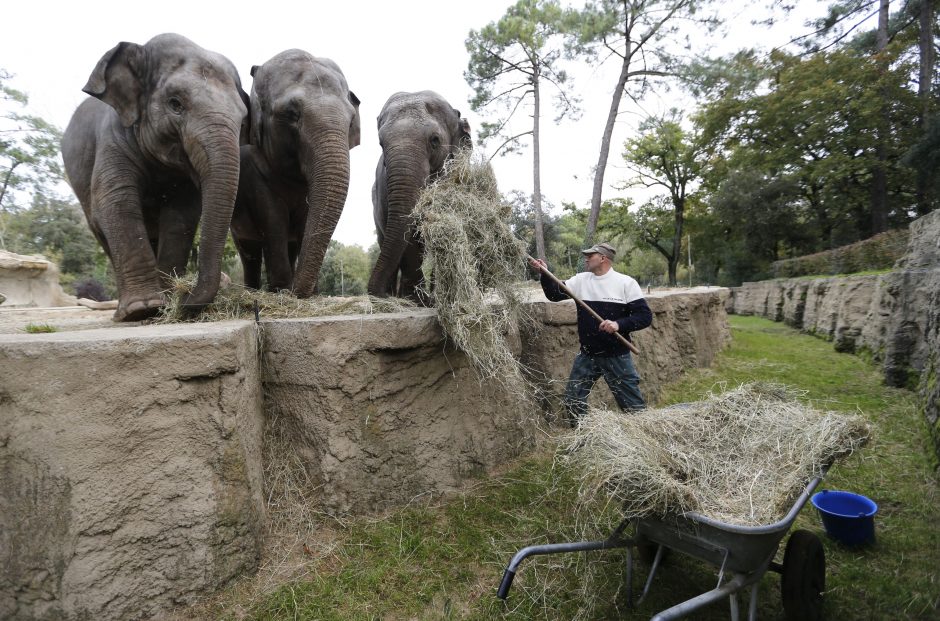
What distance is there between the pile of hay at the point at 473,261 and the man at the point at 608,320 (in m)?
0.43

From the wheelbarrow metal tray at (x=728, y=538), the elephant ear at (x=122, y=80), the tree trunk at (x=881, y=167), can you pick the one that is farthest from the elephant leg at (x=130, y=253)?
the tree trunk at (x=881, y=167)

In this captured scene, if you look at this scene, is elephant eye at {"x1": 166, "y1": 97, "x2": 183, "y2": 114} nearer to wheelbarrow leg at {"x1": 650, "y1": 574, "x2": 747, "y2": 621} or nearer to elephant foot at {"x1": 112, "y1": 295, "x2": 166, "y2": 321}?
elephant foot at {"x1": 112, "y1": 295, "x2": 166, "y2": 321}

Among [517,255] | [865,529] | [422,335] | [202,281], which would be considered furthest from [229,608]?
[865,529]

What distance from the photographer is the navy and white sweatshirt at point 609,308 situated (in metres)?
4.23

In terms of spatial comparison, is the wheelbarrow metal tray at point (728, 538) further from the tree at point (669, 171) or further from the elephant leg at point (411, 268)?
the tree at point (669, 171)

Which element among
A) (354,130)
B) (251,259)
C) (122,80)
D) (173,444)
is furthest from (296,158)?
(173,444)

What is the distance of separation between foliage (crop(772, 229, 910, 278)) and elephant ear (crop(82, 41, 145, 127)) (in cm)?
1667

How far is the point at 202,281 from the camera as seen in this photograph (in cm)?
375

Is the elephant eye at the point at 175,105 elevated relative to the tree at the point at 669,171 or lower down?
lower down

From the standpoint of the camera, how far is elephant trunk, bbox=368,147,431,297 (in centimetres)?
454

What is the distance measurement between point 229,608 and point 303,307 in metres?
2.06

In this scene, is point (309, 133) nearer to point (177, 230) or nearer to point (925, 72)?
point (177, 230)

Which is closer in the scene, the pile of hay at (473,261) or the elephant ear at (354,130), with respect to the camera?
the pile of hay at (473,261)

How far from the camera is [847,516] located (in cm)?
337
